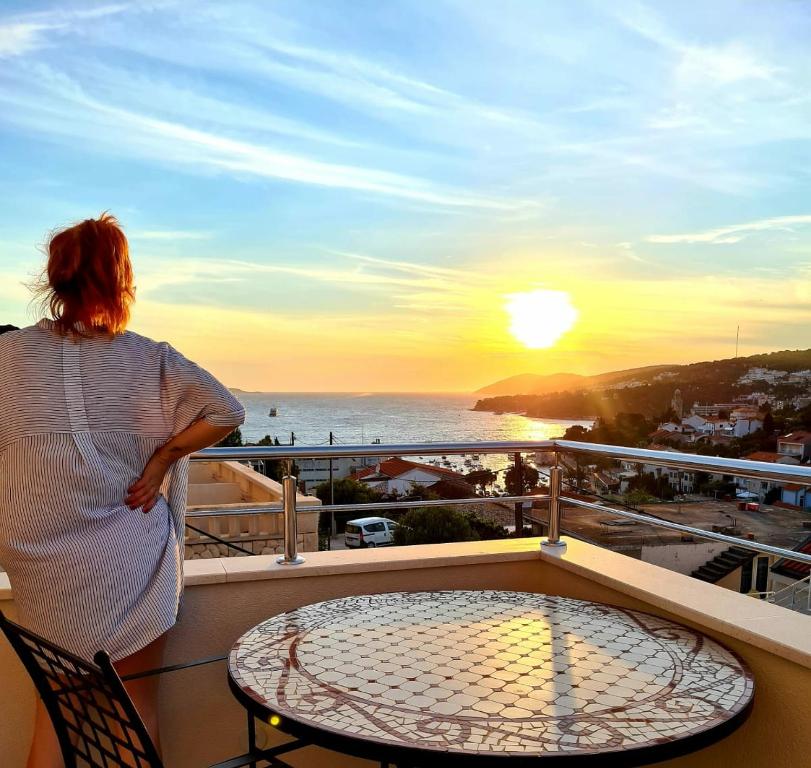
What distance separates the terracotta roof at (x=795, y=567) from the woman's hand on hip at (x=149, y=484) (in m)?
1.63

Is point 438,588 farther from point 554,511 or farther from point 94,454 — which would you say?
point 94,454

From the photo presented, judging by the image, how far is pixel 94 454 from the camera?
164 cm

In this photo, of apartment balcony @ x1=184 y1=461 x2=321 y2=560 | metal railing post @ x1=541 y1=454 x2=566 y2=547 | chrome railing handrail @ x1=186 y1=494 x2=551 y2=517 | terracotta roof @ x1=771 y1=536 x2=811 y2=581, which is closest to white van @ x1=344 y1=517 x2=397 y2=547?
chrome railing handrail @ x1=186 y1=494 x2=551 y2=517

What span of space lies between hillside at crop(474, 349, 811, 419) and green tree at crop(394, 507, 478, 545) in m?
1.01

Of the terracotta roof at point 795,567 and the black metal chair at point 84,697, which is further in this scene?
the terracotta roof at point 795,567

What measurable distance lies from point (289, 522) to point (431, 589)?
1.81 ft

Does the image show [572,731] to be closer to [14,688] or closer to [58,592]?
[58,592]

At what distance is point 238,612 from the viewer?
7.59 ft

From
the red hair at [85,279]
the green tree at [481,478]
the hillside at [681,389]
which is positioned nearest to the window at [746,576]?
the green tree at [481,478]

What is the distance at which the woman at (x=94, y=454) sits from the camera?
5.25 ft

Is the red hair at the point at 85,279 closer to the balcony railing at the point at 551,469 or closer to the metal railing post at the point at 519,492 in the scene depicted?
the balcony railing at the point at 551,469

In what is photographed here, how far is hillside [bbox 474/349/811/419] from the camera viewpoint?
4.80 metres

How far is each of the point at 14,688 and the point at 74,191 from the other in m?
11.5

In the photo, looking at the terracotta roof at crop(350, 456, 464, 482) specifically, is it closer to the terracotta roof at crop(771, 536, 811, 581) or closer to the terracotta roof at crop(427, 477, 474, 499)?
the terracotta roof at crop(427, 477, 474, 499)
